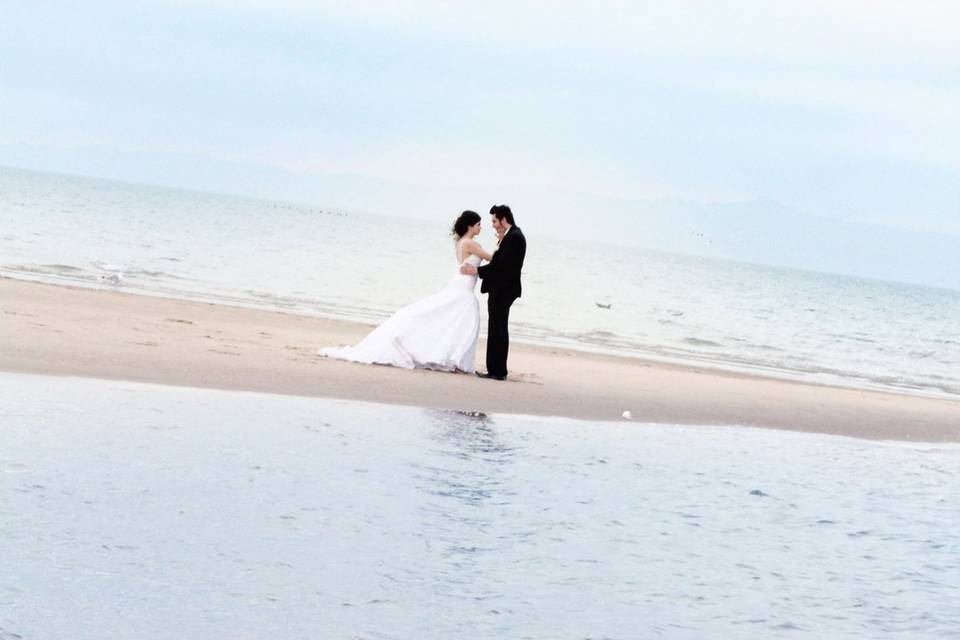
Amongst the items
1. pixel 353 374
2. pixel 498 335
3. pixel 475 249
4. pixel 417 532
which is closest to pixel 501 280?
pixel 475 249

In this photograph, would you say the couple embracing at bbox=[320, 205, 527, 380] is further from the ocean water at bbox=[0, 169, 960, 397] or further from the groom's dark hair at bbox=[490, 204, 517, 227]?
the ocean water at bbox=[0, 169, 960, 397]

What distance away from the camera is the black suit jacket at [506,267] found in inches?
626

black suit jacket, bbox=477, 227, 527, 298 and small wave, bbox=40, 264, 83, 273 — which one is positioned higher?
black suit jacket, bbox=477, 227, 527, 298

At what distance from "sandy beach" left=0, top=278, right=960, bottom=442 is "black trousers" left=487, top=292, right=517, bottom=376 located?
0.29m

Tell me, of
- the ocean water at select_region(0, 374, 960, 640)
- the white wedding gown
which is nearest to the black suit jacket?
the white wedding gown

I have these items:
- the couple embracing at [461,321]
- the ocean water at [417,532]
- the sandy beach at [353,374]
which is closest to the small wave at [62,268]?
the sandy beach at [353,374]

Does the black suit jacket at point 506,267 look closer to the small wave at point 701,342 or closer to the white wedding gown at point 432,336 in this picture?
the white wedding gown at point 432,336

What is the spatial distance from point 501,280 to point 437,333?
1.08 metres

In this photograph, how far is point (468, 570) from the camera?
638 centimetres

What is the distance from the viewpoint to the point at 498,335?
16094 millimetres

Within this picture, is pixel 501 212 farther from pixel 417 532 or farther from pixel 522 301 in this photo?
pixel 522 301

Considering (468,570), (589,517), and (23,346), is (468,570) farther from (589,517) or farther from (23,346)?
(23,346)

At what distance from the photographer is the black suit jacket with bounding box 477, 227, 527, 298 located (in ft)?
52.2

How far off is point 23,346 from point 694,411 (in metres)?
7.67
